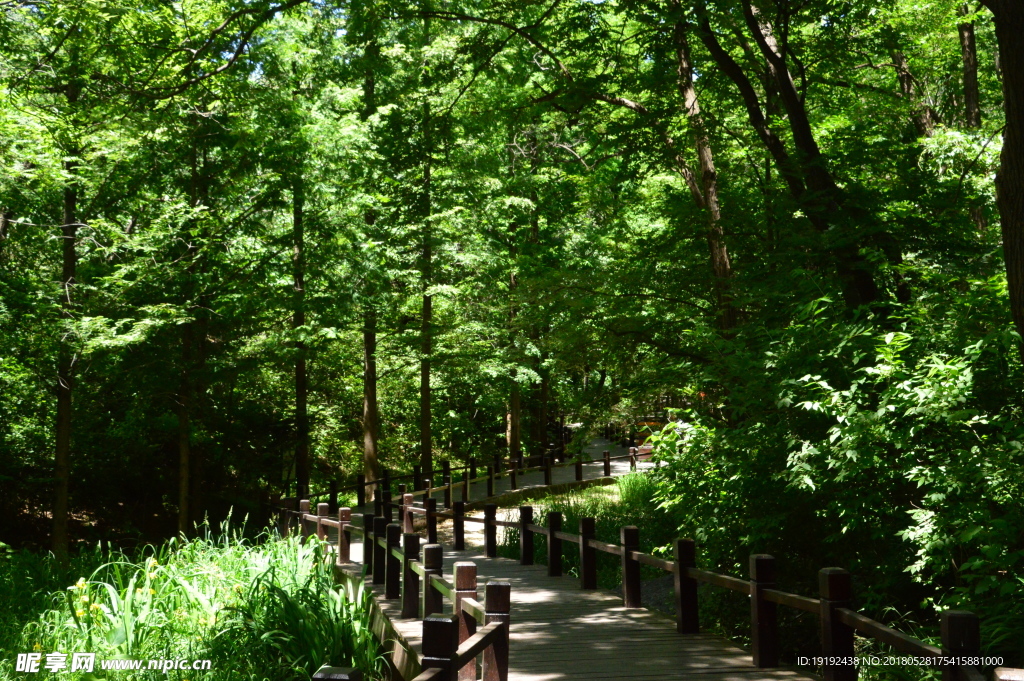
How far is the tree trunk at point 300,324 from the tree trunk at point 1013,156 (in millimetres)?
13738

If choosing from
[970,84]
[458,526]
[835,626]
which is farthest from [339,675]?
[970,84]

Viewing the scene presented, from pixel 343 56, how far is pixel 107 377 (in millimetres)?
8672

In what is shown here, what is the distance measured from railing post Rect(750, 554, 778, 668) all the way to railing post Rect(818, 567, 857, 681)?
2.60 ft

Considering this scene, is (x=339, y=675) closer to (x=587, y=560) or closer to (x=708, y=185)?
(x=587, y=560)

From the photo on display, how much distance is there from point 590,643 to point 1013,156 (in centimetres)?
484

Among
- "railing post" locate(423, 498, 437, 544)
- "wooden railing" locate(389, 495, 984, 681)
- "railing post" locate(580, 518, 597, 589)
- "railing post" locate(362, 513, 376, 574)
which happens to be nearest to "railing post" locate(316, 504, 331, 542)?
"railing post" locate(362, 513, 376, 574)

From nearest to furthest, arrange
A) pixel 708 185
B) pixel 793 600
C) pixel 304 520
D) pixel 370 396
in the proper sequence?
pixel 793 600 < pixel 708 185 < pixel 304 520 < pixel 370 396

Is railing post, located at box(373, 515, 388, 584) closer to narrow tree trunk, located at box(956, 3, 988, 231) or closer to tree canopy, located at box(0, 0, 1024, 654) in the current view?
tree canopy, located at box(0, 0, 1024, 654)

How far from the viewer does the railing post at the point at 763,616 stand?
6266 millimetres

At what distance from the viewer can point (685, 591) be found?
298 inches

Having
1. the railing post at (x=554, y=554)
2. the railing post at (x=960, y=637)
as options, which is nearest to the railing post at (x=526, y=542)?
the railing post at (x=554, y=554)

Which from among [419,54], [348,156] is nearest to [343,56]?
[419,54]

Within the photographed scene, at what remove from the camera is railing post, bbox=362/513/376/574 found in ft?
34.6

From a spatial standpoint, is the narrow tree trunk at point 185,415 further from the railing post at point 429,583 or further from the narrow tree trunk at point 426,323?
the railing post at point 429,583
